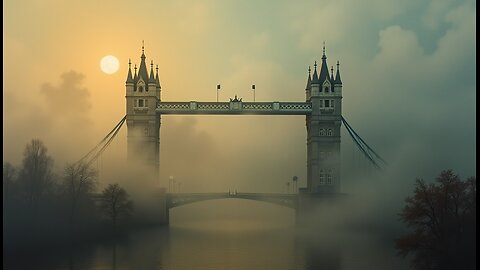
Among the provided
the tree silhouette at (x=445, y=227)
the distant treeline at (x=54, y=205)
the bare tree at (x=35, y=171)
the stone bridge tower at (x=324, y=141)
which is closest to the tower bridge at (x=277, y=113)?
the stone bridge tower at (x=324, y=141)

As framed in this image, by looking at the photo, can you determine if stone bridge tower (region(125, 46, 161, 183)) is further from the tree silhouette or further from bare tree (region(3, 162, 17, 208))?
the tree silhouette

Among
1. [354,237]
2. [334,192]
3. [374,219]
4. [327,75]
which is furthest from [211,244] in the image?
[327,75]

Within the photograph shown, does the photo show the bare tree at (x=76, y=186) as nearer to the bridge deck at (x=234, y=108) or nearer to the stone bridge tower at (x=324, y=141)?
the bridge deck at (x=234, y=108)

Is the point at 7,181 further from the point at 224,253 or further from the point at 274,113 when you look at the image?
the point at 274,113

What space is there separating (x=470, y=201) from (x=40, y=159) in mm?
43359

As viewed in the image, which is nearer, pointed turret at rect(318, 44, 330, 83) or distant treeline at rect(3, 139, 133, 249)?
distant treeline at rect(3, 139, 133, 249)

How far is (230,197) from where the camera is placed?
98688mm

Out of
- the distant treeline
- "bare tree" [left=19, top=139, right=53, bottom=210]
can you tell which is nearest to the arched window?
the distant treeline

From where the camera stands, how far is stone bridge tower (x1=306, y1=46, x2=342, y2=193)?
9556cm

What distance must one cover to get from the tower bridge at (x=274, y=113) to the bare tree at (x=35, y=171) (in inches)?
881

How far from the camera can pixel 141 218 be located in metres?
88.0

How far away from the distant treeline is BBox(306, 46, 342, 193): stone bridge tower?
26.9 metres

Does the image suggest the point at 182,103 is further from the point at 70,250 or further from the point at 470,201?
the point at 470,201

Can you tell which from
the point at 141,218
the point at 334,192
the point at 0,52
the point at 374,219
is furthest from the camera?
the point at 334,192
